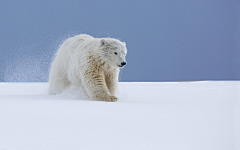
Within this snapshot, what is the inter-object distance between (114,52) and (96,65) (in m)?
0.31

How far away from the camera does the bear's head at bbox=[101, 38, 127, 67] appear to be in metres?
3.38

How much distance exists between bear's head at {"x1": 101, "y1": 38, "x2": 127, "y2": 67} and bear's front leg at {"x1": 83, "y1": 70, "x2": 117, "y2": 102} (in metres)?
0.25

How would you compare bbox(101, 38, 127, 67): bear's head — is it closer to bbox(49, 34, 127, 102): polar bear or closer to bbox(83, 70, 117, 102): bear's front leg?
bbox(49, 34, 127, 102): polar bear

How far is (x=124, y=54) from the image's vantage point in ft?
11.5

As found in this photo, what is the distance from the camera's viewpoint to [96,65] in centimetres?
348

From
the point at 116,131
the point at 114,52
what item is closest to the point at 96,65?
the point at 114,52

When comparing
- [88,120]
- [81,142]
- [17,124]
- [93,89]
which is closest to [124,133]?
[81,142]

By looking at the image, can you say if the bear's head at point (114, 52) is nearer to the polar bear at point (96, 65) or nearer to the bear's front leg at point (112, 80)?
the polar bear at point (96, 65)

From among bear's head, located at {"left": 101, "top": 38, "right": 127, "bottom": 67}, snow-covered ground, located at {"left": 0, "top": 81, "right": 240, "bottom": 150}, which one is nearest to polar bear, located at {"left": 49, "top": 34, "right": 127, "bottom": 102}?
bear's head, located at {"left": 101, "top": 38, "right": 127, "bottom": 67}

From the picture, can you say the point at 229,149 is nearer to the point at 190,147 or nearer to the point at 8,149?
the point at 190,147

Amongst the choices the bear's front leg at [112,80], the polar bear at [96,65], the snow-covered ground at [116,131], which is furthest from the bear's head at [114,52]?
the snow-covered ground at [116,131]

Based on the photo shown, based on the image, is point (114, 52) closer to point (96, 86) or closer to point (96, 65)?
point (96, 65)

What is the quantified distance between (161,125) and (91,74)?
6.20 feet

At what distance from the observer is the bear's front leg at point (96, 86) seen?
3.25 meters
